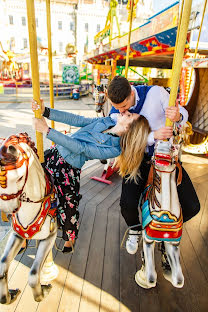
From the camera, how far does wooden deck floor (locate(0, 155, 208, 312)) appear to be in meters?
1.64

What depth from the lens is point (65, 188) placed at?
158cm

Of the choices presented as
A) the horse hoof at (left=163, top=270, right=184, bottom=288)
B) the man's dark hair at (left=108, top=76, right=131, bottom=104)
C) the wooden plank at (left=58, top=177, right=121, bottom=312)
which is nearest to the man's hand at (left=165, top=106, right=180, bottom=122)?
the man's dark hair at (left=108, top=76, right=131, bottom=104)

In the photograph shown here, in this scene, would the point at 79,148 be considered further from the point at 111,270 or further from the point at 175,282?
the point at 111,270

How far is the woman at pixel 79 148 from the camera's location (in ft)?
4.31

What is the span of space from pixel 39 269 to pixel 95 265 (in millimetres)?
841

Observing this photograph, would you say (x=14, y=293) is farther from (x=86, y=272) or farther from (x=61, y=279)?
(x=86, y=272)

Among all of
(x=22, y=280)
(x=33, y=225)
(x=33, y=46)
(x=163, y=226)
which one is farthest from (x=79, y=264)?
(x=33, y=46)

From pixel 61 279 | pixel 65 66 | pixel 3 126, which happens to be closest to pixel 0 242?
pixel 61 279

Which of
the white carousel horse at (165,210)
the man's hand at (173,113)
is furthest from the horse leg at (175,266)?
the man's hand at (173,113)

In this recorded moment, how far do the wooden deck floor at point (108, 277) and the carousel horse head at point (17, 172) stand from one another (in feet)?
3.26

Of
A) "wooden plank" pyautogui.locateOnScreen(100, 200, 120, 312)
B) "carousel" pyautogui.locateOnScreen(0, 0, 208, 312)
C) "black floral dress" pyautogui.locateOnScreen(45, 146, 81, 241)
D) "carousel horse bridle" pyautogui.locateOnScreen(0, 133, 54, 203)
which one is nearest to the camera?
"carousel horse bridle" pyautogui.locateOnScreen(0, 133, 54, 203)

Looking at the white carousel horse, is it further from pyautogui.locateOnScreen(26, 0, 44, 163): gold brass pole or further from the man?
pyautogui.locateOnScreen(26, 0, 44, 163): gold brass pole

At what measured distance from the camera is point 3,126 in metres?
7.45

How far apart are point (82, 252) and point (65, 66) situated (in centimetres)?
1567
